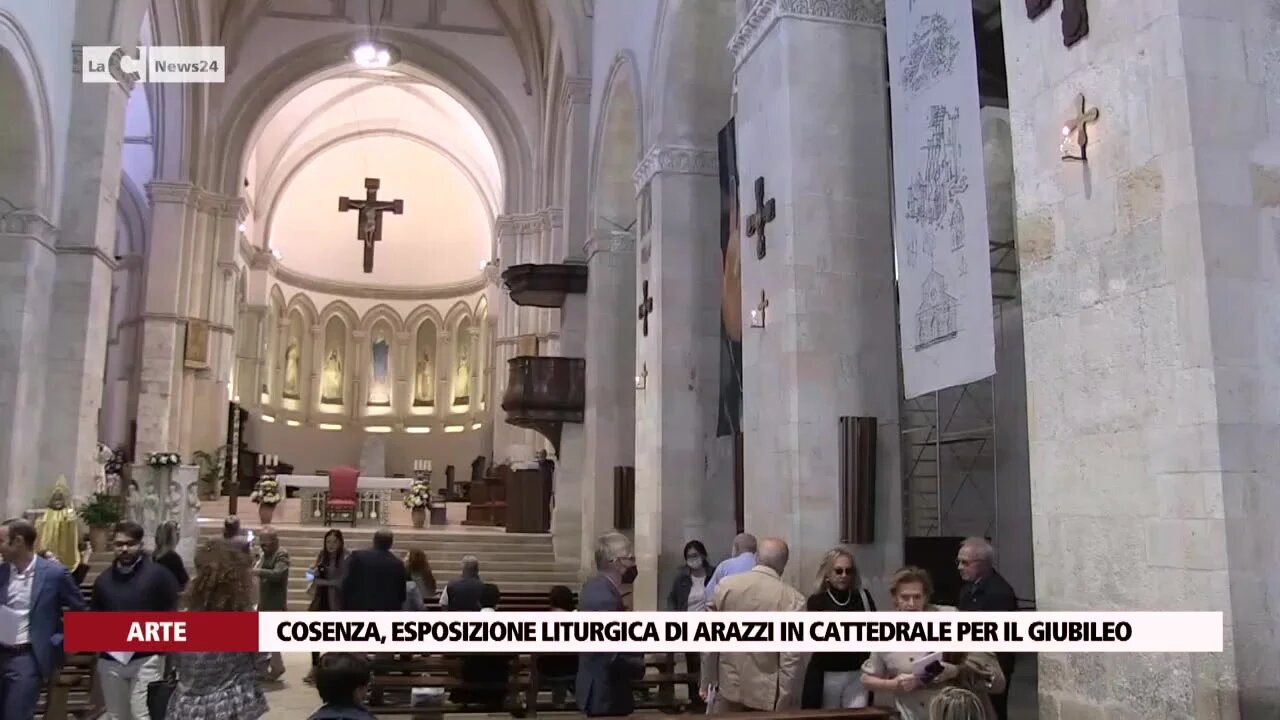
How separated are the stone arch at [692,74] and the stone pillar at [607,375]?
10.9 feet

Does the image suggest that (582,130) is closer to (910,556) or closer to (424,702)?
(910,556)

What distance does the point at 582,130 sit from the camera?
52.5 ft

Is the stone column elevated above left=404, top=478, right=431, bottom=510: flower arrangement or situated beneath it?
elevated above

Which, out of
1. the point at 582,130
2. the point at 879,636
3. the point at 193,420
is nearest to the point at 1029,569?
the point at 879,636

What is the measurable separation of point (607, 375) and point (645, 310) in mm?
2686

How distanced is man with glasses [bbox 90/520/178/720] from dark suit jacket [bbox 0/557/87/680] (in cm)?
16

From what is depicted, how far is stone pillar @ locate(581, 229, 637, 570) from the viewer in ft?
43.0

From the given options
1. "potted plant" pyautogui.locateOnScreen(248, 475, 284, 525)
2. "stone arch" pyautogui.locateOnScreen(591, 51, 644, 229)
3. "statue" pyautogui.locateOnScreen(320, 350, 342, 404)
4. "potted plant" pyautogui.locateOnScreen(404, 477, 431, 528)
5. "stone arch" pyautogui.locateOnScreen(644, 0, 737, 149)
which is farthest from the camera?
"statue" pyautogui.locateOnScreen(320, 350, 342, 404)

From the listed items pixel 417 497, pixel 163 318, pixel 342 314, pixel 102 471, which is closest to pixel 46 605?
pixel 102 471

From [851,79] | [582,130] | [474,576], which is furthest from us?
[582,130]

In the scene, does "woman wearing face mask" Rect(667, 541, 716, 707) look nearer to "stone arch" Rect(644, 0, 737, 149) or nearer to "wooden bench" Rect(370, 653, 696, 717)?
"wooden bench" Rect(370, 653, 696, 717)

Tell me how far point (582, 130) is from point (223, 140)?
9431mm

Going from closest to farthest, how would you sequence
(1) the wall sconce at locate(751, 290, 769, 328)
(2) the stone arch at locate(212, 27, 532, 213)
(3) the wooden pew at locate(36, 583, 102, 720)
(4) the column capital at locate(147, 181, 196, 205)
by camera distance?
(3) the wooden pew at locate(36, 583, 102, 720), (1) the wall sconce at locate(751, 290, 769, 328), (4) the column capital at locate(147, 181, 196, 205), (2) the stone arch at locate(212, 27, 532, 213)

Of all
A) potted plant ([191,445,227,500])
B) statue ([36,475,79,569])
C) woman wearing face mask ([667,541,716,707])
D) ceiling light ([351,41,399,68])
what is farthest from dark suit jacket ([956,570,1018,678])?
ceiling light ([351,41,399,68])
